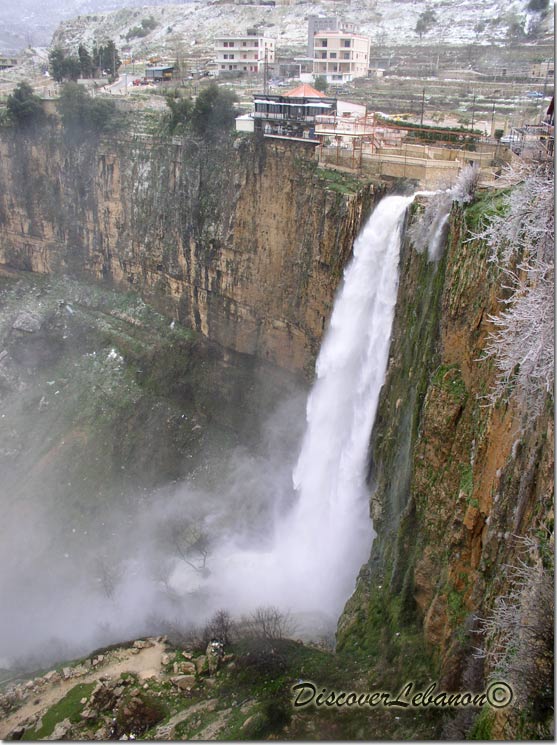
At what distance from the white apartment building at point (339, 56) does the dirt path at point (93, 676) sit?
164 feet

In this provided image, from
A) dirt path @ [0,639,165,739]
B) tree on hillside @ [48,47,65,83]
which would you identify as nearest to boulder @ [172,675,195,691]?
dirt path @ [0,639,165,739]

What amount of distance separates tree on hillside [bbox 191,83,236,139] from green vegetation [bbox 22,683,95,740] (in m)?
25.2

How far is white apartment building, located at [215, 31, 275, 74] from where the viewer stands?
207 ft

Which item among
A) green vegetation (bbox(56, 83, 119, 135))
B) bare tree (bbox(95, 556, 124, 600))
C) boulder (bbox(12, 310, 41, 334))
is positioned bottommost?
bare tree (bbox(95, 556, 124, 600))

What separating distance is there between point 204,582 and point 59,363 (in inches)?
716

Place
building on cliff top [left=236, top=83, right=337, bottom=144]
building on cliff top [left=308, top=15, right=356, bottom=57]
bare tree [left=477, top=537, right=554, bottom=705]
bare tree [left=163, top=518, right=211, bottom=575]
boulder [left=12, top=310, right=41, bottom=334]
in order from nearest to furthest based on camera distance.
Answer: bare tree [left=477, top=537, right=554, bottom=705] → bare tree [left=163, top=518, right=211, bottom=575] → building on cliff top [left=236, top=83, right=337, bottom=144] → boulder [left=12, top=310, right=41, bottom=334] → building on cliff top [left=308, top=15, right=356, bottom=57]

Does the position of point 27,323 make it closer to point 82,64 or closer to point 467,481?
point 82,64

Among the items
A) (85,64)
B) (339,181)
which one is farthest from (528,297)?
(85,64)

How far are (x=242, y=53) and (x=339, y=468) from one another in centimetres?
5193

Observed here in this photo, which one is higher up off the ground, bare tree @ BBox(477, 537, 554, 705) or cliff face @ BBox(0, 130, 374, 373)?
cliff face @ BBox(0, 130, 374, 373)

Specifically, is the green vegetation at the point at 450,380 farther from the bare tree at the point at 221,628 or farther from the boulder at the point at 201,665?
the boulder at the point at 201,665

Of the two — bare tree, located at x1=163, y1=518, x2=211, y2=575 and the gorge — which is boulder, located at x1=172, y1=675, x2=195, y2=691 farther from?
bare tree, located at x1=163, y1=518, x2=211, y2=575

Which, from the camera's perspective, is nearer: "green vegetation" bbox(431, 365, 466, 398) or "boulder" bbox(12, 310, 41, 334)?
"green vegetation" bbox(431, 365, 466, 398)

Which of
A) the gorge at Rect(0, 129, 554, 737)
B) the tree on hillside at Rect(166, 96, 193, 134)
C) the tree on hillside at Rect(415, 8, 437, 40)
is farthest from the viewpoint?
the tree on hillside at Rect(415, 8, 437, 40)
